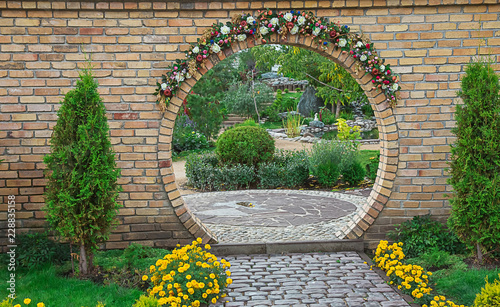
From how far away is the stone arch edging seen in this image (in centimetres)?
514

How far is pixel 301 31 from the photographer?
506cm

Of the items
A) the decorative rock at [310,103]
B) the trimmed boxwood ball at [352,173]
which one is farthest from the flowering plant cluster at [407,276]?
the decorative rock at [310,103]

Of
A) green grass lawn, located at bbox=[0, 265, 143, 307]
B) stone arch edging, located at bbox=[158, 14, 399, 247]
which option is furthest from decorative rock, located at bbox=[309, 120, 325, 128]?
green grass lawn, located at bbox=[0, 265, 143, 307]

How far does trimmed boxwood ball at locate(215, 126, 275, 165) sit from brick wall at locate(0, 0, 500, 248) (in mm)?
5175

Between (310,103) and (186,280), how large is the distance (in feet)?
69.6

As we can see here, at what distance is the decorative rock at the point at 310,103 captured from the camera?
2436 cm

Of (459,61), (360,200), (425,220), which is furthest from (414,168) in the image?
(360,200)

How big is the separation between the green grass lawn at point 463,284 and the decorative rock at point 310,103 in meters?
20.0

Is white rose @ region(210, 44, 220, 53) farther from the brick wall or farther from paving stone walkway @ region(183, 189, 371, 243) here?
paving stone walkway @ region(183, 189, 371, 243)

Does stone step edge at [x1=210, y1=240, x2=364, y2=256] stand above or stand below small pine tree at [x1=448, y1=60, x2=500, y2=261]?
below

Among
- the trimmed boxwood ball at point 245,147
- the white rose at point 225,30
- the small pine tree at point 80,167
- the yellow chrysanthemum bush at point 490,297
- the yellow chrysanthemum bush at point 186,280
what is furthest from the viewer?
the trimmed boxwood ball at point 245,147

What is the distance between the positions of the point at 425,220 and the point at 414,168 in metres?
0.62

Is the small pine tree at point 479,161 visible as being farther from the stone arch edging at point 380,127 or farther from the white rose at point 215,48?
the white rose at point 215,48

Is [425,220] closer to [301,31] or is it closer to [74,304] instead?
[301,31]
